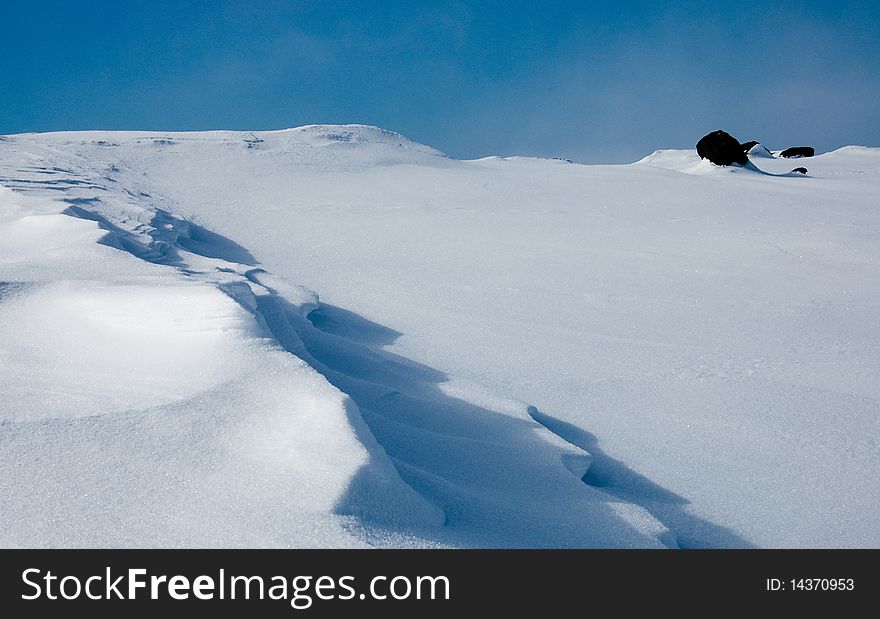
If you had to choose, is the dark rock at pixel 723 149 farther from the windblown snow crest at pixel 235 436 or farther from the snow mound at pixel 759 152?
the windblown snow crest at pixel 235 436

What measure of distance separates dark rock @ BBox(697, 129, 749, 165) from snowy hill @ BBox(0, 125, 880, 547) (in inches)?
239

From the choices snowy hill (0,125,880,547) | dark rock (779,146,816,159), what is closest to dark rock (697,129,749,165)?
snowy hill (0,125,880,547)

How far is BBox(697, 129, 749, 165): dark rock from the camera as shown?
11.8m

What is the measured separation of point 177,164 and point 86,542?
313 inches

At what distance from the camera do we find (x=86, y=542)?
4.25 ft

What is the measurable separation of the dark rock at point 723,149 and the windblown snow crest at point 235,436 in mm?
10736

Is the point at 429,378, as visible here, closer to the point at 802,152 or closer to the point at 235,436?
the point at 235,436

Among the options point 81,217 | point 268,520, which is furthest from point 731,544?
point 81,217

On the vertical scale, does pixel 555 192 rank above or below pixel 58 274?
above

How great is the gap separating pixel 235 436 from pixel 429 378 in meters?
1.15

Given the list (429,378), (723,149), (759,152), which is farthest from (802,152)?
(429,378)

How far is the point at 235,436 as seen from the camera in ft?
5.29

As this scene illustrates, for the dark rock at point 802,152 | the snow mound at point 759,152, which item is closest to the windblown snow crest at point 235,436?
the snow mound at point 759,152
